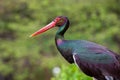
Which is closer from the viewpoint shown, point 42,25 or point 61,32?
point 61,32

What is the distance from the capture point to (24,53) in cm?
1945

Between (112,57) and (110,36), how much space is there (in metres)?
12.7

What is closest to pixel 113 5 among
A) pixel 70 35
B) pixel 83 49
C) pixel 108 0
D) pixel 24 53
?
pixel 108 0

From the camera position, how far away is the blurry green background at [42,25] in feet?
62.8

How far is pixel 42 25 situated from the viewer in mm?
19203

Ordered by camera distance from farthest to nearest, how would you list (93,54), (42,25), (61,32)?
1. (42,25)
2. (61,32)
3. (93,54)

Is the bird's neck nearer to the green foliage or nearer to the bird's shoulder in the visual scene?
the bird's shoulder

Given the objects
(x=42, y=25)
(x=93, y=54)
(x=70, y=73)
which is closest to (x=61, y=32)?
(x=93, y=54)

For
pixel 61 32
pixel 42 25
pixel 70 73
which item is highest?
pixel 61 32

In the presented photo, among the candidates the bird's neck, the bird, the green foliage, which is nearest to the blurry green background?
the green foliage

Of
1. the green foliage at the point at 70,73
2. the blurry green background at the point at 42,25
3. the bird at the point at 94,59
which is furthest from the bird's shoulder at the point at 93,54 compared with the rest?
the blurry green background at the point at 42,25

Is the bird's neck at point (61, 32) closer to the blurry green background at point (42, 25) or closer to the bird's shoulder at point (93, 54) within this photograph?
the bird's shoulder at point (93, 54)

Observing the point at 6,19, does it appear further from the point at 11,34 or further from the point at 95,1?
the point at 95,1

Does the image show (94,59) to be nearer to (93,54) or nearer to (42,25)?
(93,54)
